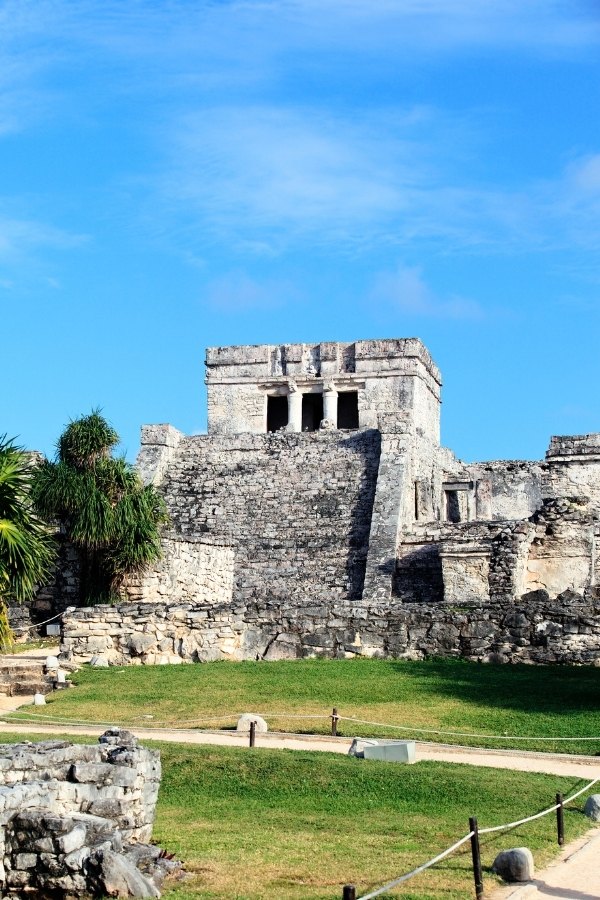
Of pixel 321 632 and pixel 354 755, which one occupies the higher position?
pixel 321 632

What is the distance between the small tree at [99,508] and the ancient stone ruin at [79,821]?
12.8m

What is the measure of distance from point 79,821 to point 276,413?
96.4 feet

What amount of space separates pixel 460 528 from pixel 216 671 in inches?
320

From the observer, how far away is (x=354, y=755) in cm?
1312

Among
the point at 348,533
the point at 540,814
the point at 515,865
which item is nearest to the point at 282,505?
the point at 348,533

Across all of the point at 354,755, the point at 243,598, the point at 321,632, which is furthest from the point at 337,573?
the point at 354,755

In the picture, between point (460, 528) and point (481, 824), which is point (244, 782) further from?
point (460, 528)

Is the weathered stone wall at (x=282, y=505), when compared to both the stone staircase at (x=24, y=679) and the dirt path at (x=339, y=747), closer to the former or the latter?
the stone staircase at (x=24, y=679)

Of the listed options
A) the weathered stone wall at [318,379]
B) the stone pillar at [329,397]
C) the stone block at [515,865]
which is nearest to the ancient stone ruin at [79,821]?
the stone block at [515,865]

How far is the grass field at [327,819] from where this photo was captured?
872 centimetres

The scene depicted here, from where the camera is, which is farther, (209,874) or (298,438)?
(298,438)

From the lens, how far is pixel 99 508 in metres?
23.0

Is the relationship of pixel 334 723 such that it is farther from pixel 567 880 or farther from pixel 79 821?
pixel 79 821

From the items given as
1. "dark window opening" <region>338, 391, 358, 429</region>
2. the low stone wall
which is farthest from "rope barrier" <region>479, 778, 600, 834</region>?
A: "dark window opening" <region>338, 391, 358, 429</region>
